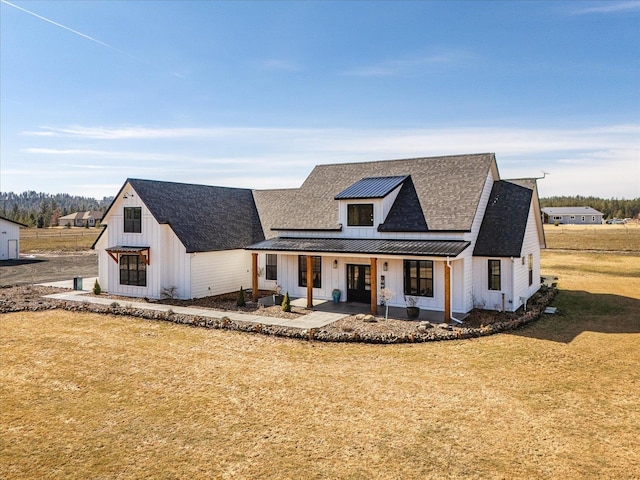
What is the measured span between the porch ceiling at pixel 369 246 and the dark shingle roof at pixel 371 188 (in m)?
2.17

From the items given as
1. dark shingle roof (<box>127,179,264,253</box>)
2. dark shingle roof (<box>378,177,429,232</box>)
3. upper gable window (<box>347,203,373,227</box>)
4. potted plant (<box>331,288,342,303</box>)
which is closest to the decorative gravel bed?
potted plant (<box>331,288,342,303</box>)

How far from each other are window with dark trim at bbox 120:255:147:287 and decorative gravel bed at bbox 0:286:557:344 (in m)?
1.21

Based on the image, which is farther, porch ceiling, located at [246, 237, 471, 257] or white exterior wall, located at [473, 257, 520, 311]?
white exterior wall, located at [473, 257, 520, 311]

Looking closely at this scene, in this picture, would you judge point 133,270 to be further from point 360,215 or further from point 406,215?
point 406,215

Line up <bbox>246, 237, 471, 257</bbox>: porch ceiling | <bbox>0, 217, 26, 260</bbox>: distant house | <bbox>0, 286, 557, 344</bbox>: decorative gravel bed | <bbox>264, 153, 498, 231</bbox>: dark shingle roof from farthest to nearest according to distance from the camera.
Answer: <bbox>0, 217, 26, 260</bbox>: distant house
<bbox>264, 153, 498, 231</bbox>: dark shingle roof
<bbox>246, 237, 471, 257</bbox>: porch ceiling
<bbox>0, 286, 557, 344</bbox>: decorative gravel bed

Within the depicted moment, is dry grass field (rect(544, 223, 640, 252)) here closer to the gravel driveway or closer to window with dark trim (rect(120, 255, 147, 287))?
window with dark trim (rect(120, 255, 147, 287))

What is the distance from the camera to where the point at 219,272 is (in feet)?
81.7

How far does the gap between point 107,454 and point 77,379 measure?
15.2 ft

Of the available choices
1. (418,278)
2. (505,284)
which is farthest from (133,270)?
(505,284)

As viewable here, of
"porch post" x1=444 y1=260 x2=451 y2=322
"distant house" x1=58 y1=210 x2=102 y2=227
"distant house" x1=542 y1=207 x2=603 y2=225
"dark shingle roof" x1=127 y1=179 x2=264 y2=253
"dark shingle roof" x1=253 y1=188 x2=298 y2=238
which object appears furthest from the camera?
"distant house" x1=58 y1=210 x2=102 y2=227

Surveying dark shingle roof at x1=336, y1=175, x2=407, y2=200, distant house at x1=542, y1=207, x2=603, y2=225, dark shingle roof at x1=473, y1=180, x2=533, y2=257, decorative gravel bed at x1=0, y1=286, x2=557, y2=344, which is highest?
distant house at x1=542, y1=207, x2=603, y2=225

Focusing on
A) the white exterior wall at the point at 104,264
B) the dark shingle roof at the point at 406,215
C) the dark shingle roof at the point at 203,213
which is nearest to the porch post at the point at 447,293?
the dark shingle roof at the point at 406,215

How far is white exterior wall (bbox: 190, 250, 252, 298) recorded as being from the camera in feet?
77.1

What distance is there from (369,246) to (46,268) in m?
30.3
